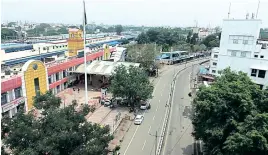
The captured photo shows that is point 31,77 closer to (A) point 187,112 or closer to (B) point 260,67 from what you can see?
(A) point 187,112

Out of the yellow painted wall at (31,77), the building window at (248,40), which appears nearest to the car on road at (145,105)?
the yellow painted wall at (31,77)

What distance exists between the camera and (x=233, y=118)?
1634 centimetres

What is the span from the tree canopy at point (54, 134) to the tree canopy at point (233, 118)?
8.37 m

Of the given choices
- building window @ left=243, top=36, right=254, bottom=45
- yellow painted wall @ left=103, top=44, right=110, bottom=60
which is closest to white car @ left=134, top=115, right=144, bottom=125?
building window @ left=243, top=36, right=254, bottom=45

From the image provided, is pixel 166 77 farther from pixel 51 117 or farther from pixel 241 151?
pixel 51 117

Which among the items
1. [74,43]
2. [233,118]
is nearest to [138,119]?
[233,118]

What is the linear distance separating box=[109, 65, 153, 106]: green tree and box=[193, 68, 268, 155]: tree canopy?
1290 centimetres

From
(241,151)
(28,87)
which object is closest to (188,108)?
(241,151)

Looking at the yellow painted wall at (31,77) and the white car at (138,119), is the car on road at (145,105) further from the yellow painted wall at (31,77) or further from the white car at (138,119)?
the yellow painted wall at (31,77)

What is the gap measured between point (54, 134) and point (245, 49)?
105 feet

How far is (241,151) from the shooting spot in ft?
47.9

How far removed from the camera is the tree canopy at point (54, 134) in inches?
423

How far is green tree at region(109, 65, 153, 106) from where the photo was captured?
30.5m

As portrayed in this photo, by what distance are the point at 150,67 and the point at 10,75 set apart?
3180cm
